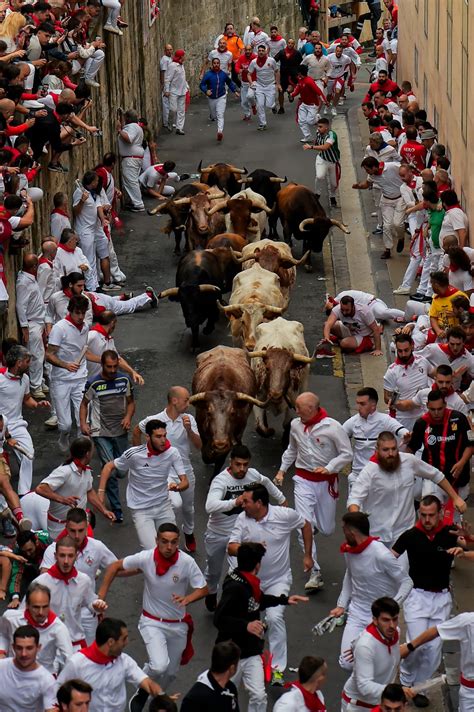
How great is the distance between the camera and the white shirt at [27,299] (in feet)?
60.0

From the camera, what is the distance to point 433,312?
57.1ft

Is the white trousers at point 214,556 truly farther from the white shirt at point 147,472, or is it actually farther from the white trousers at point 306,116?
the white trousers at point 306,116

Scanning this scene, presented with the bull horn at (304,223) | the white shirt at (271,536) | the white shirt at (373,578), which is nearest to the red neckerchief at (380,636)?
the white shirt at (373,578)

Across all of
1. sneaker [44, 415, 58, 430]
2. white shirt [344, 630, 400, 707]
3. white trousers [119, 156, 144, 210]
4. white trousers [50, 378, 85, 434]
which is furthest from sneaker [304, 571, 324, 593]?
white trousers [119, 156, 144, 210]

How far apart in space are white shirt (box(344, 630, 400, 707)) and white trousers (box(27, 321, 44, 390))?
8003 millimetres

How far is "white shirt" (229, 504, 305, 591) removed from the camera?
12.7 m

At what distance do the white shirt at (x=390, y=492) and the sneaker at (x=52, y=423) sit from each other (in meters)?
5.79

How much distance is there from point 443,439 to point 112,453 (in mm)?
3600

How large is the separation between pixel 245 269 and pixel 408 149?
383 centimetres

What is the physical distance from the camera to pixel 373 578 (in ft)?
40.3

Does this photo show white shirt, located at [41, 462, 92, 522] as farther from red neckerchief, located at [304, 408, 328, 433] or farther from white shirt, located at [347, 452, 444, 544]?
white shirt, located at [347, 452, 444, 544]

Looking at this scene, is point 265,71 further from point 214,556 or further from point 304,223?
point 214,556

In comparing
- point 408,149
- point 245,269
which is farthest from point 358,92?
point 245,269

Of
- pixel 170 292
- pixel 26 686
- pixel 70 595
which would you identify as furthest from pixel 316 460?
pixel 170 292
